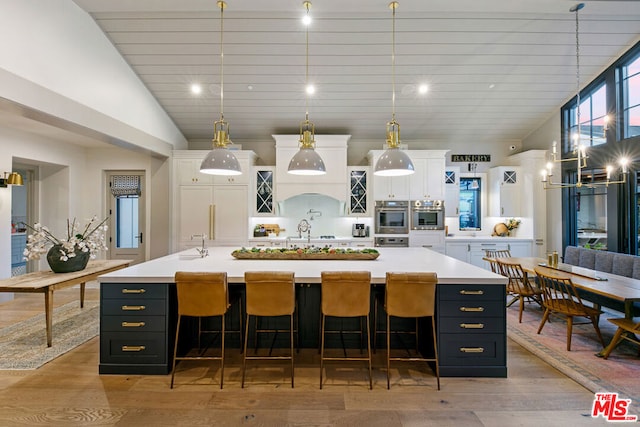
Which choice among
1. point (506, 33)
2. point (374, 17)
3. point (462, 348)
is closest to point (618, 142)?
point (506, 33)

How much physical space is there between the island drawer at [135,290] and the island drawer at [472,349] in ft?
7.72

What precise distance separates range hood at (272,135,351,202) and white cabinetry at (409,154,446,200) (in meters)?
1.24

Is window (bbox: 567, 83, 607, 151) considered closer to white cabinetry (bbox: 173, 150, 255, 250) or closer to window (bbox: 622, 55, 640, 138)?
window (bbox: 622, 55, 640, 138)

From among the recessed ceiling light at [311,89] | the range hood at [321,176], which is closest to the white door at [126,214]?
the range hood at [321,176]

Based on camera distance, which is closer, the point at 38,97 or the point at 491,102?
the point at 38,97

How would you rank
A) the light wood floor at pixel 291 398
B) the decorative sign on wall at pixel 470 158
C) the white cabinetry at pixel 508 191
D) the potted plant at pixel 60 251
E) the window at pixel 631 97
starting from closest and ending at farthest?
1. the light wood floor at pixel 291 398
2. the potted plant at pixel 60 251
3. the window at pixel 631 97
4. the white cabinetry at pixel 508 191
5. the decorative sign on wall at pixel 470 158

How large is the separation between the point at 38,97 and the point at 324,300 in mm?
3309

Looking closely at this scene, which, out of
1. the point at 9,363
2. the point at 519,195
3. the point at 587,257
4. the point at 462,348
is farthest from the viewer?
the point at 519,195

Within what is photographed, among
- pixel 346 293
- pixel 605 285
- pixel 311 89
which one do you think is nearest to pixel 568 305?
pixel 605 285

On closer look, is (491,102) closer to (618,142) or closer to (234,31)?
(618,142)

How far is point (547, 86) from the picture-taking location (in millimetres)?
5047

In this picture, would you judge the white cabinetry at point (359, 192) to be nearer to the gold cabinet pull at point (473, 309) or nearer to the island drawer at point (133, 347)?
the gold cabinet pull at point (473, 309)

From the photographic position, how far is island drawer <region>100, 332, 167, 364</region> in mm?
2645

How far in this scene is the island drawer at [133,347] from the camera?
8.68ft
